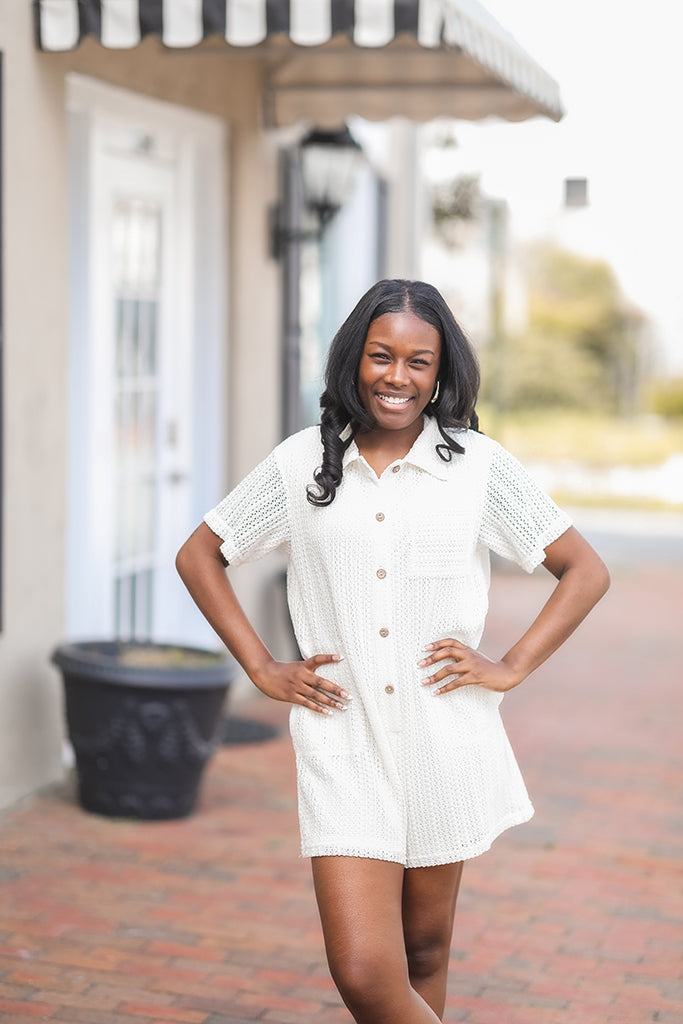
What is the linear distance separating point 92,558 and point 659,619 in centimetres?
593

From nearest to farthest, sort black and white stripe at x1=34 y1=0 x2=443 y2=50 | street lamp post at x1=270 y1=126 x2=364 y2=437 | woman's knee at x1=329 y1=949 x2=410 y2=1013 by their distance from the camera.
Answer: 1. woman's knee at x1=329 y1=949 x2=410 y2=1013
2. black and white stripe at x1=34 y1=0 x2=443 y2=50
3. street lamp post at x1=270 y1=126 x2=364 y2=437

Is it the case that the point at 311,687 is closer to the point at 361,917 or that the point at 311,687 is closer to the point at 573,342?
the point at 361,917

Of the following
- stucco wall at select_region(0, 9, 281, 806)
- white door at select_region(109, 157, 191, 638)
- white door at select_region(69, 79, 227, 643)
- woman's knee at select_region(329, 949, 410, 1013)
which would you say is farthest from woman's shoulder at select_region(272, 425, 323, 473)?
white door at select_region(109, 157, 191, 638)

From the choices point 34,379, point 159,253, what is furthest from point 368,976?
point 159,253

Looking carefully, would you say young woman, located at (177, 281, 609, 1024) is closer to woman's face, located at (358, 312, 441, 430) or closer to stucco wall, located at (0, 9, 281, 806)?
woman's face, located at (358, 312, 441, 430)

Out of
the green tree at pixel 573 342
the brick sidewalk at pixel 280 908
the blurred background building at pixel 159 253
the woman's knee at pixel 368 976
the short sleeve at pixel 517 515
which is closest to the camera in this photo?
the woman's knee at pixel 368 976

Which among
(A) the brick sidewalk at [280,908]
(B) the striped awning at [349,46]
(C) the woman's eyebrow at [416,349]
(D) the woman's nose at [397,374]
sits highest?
(B) the striped awning at [349,46]

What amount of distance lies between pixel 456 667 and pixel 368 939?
543 millimetres

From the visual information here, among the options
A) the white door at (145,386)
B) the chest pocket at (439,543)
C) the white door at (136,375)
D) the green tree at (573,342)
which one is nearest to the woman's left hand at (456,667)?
the chest pocket at (439,543)

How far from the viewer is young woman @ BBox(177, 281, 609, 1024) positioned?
9.50 feet

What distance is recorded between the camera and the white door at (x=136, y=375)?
21.4 feet

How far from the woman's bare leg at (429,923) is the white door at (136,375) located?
3.75m

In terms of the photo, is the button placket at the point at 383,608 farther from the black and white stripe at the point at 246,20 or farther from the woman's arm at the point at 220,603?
the black and white stripe at the point at 246,20

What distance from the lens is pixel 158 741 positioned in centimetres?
558
